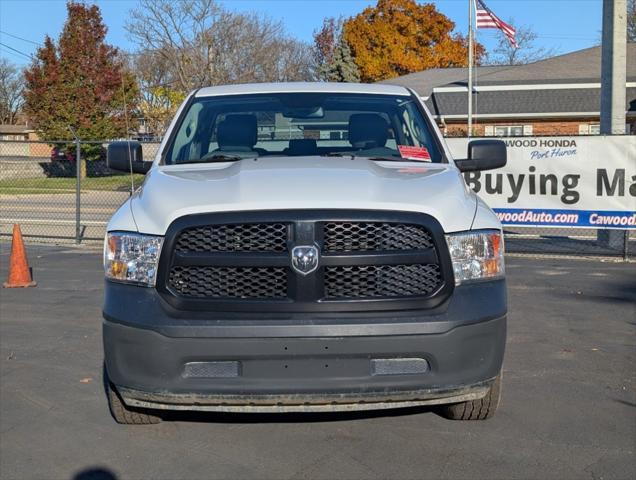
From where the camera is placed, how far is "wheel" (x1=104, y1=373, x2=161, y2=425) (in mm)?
4660

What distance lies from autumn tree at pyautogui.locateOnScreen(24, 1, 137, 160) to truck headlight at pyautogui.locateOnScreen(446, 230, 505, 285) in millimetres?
31562

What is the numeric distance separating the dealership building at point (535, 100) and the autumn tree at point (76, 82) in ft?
42.5

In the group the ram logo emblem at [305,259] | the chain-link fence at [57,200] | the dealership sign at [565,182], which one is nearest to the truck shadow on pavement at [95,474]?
the ram logo emblem at [305,259]

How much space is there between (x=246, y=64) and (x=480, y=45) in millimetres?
30863

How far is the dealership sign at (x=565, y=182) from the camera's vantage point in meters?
11.8

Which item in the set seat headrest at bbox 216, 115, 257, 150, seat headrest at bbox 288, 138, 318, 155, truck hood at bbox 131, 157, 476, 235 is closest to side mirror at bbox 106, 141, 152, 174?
seat headrest at bbox 216, 115, 257, 150

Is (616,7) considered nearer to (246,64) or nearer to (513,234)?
(513,234)

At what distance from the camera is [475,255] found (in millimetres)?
4117

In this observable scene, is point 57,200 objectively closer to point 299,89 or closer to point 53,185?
point 53,185

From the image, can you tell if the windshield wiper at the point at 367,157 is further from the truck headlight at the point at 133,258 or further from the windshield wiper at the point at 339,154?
the truck headlight at the point at 133,258

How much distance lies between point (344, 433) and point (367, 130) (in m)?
2.05

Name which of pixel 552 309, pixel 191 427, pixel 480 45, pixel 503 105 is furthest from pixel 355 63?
pixel 191 427

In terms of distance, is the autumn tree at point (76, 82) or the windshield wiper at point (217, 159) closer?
the windshield wiper at point (217, 159)

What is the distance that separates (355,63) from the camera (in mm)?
54969
